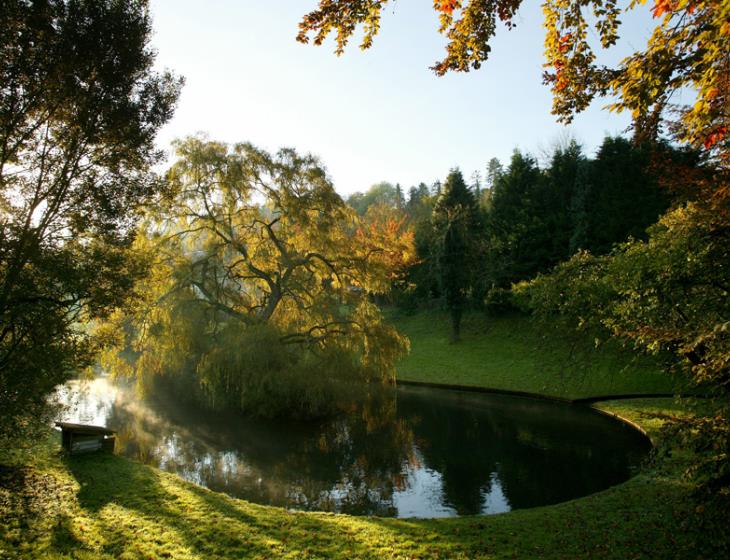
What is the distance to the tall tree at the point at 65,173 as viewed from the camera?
7309 millimetres

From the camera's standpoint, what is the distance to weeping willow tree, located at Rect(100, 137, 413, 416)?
51.4 ft

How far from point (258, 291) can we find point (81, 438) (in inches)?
386

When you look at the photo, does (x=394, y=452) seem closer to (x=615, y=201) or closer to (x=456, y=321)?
(x=456, y=321)

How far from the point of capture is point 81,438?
37.3 feet

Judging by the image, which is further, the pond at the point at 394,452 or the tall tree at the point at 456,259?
the tall tree at the point at 456,259

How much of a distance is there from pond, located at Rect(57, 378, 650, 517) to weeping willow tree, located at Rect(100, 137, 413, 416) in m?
1.34

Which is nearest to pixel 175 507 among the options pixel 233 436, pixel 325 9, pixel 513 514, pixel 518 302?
pixel 513 514

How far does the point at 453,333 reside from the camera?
32.0m

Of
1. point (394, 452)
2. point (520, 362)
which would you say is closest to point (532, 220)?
point (520, 362)

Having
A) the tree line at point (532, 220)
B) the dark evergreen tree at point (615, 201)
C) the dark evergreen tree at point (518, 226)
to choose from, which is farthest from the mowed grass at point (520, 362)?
the dark evergreen tree at point (615, 201)

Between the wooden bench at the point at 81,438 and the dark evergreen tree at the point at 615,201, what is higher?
the dark evergreen tree at the point at 615,201

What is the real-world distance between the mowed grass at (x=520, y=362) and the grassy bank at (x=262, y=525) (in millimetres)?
9613

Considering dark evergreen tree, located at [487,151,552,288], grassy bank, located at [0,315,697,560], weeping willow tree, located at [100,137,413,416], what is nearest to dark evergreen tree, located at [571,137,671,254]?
dark evergreen tree, located at [487,151,552,288]

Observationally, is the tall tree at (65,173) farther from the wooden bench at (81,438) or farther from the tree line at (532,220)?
the tree line at (532,220)
